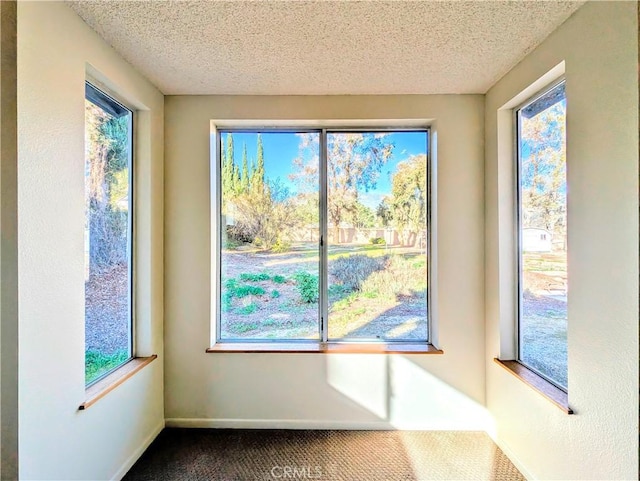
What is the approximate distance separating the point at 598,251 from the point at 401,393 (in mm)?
1599

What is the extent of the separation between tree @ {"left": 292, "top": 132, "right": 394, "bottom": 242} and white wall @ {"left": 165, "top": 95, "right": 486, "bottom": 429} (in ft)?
0.65

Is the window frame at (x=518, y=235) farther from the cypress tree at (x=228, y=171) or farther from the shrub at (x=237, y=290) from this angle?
the cypress tree at (x=228, y=171)

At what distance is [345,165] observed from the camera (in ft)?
8.40

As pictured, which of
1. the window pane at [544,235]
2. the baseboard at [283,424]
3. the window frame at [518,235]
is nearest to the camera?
the window pane at [544,235]

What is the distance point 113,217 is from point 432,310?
2.40 meters

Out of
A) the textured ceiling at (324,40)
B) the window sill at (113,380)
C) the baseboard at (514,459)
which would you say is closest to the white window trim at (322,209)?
the textured ceiling at (324,40)

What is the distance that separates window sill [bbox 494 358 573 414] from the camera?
5.34 ft

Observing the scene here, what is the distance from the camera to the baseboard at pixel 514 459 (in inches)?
73.0

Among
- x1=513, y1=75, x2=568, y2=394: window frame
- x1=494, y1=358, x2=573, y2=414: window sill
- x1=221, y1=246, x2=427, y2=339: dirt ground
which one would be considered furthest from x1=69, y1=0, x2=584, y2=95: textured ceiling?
x1=494, y1=358, x2=573, y2=414: window sill

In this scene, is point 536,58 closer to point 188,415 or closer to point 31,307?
point 31,307

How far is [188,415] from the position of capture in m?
2.39

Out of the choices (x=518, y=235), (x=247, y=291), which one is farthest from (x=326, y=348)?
(x=518, y=235)

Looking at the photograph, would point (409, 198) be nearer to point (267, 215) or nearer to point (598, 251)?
point (267, 215)

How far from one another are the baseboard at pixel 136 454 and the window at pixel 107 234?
569mm
